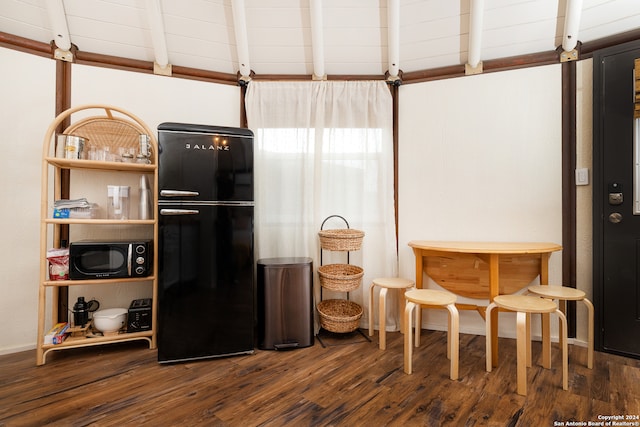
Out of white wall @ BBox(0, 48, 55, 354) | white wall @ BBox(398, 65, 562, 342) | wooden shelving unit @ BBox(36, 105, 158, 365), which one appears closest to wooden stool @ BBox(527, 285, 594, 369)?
white wall @ BBox(398, 65, 562, 342)

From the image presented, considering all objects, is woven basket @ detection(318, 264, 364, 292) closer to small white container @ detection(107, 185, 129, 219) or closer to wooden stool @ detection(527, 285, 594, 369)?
wooden stool @ detection(527, 285, 594, 369)

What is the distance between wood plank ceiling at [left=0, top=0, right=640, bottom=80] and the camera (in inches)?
86.6

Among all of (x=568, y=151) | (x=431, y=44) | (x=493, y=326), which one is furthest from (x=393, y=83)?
(x=493, y=326)

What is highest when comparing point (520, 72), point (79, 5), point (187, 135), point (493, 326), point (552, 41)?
point (79, 5)

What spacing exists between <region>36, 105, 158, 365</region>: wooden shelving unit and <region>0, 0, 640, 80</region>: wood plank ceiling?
598mm

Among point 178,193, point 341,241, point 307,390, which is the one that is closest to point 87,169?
point 178,193

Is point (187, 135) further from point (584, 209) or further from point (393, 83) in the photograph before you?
point (584, 209)

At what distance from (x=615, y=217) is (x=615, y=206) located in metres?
0.08

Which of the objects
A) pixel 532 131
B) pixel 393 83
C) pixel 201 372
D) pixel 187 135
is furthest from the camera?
pixel 393 83

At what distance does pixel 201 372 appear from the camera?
1.91m

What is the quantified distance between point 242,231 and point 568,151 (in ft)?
8.64

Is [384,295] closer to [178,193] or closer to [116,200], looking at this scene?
[178,193]

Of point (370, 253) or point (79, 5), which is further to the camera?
point (370, 253)

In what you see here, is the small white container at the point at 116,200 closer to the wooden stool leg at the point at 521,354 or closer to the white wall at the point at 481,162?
the white wall at the point at 481,162
